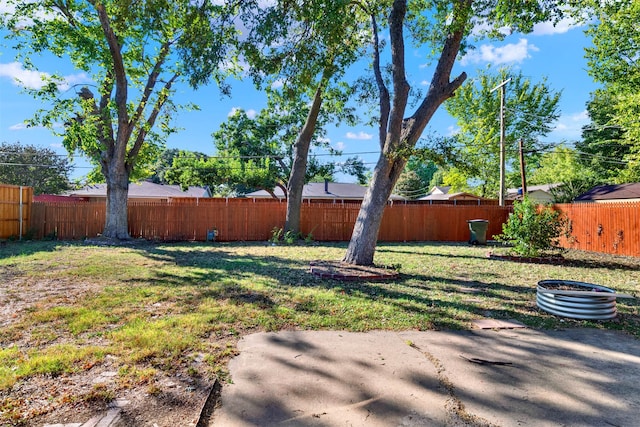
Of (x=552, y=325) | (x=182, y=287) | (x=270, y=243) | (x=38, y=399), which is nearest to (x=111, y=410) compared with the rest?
(x=38, y=399)

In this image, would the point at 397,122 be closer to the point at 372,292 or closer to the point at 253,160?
the point at 372,292

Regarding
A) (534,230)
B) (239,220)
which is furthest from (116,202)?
(534,230)

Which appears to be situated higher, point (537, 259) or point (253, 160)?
point (253, 160)

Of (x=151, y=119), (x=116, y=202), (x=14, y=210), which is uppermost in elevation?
(x=151, y=119)

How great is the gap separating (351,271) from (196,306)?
3126mm

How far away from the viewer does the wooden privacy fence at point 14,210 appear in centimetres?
1248

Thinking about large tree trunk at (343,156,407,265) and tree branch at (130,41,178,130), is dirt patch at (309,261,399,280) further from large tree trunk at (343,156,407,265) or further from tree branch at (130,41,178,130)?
tree branch at (130,41,178,130)

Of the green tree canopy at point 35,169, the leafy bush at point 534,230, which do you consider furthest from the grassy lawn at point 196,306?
the green tree canopy at point 35,169

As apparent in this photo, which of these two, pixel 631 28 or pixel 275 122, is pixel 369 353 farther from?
pixel 275 122

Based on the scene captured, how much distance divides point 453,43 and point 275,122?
1788 centimetres

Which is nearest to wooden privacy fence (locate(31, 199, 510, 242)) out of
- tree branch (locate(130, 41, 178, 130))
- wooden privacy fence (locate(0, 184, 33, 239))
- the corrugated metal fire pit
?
wooden privacy fence (locate(0, 184, 33, 239))

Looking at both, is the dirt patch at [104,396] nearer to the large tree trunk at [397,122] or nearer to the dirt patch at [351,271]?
the dirt patch at [351,271]

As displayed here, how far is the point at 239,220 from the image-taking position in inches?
575

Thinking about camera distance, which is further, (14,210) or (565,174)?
(565,174)
